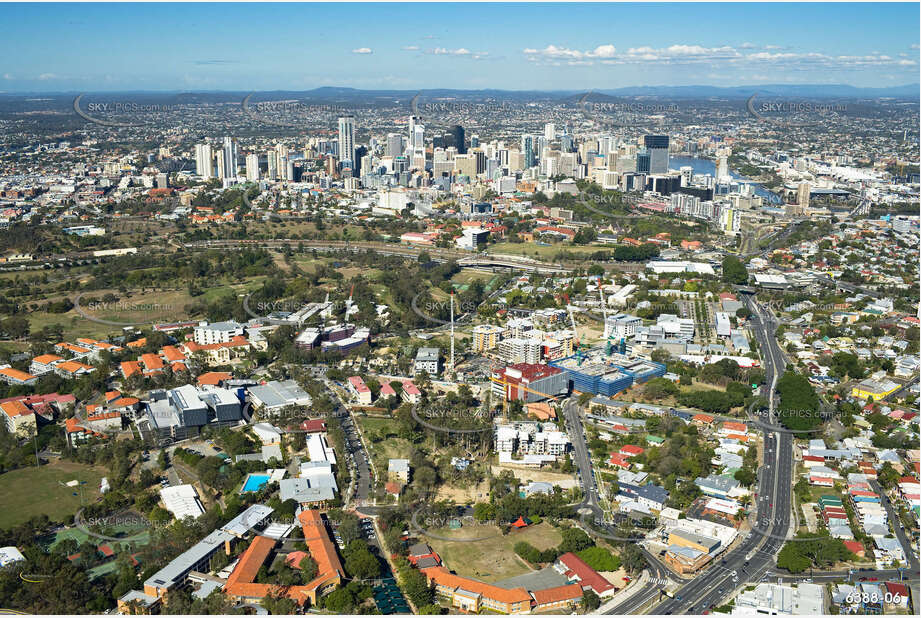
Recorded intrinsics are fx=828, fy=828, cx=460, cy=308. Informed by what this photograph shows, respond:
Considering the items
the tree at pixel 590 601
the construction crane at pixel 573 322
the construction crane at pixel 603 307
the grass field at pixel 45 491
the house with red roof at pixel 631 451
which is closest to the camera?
the tree at pixel 590 601

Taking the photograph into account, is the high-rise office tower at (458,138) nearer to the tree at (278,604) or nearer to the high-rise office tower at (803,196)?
the high-rise office tower at (803,196)

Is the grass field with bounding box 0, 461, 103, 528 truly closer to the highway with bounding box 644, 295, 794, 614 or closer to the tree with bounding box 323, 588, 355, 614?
the tree with bounding box 323, 588, 355, 614

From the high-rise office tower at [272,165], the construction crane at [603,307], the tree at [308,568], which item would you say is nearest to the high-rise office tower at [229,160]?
the high-rise office tower at [272,165]

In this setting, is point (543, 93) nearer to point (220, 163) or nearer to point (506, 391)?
point (220, 163)

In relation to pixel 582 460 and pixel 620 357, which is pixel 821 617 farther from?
pixel 620 357

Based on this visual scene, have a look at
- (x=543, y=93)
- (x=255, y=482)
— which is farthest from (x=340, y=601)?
(x=543, y=93)

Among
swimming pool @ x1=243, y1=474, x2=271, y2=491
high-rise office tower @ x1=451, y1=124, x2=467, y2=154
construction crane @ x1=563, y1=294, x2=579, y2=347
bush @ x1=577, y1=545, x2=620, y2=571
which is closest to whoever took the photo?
bush @ x1=577, y1=545, x2=620, y2=571

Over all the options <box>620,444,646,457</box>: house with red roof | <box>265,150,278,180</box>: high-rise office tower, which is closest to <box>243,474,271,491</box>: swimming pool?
<box>620,444,646,457</box>: house with red roof

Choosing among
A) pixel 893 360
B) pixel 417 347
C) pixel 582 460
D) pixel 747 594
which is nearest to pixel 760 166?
pixel 893 360
